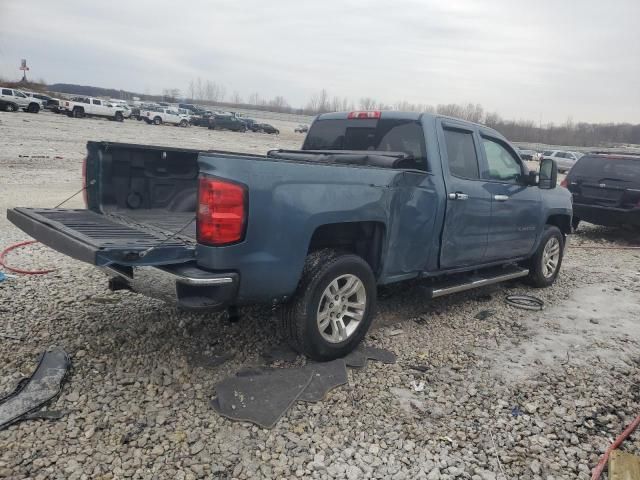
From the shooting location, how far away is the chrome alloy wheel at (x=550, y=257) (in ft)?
21.0

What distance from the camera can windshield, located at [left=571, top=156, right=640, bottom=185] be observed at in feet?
31.5

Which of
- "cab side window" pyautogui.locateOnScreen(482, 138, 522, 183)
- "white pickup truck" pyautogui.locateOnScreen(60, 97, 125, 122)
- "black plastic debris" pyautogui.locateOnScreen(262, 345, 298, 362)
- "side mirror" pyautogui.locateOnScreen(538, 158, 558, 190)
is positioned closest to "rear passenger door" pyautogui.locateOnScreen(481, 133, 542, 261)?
"cab side window" pyautogui.locateOnScreen(482, 138, 522, 183)

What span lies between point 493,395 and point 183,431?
84.6 inches

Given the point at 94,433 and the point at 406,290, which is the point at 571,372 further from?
the point at 94,433

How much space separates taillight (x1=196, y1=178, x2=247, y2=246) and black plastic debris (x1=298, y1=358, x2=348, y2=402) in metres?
1.18

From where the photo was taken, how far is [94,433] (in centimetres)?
288

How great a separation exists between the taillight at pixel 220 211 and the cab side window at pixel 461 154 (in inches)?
94.5

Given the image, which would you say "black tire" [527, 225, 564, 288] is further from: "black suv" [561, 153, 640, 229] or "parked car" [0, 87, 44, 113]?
"parked car" [0, 87, 44, 113]

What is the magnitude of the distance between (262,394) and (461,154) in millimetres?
3024

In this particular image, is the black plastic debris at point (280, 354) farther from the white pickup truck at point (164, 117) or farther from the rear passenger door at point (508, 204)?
the white pickup truck at point (164, 117)

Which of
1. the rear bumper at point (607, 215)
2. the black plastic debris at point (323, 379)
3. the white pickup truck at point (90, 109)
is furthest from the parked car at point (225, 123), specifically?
the black plastic debris at point (323, 379)

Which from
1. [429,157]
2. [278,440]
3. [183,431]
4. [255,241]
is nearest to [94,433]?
[183,431]

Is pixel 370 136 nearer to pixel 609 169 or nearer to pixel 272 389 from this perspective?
pixel 272 389

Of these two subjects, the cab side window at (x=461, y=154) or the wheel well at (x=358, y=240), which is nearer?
the wheel well at (x=358, y=240)
